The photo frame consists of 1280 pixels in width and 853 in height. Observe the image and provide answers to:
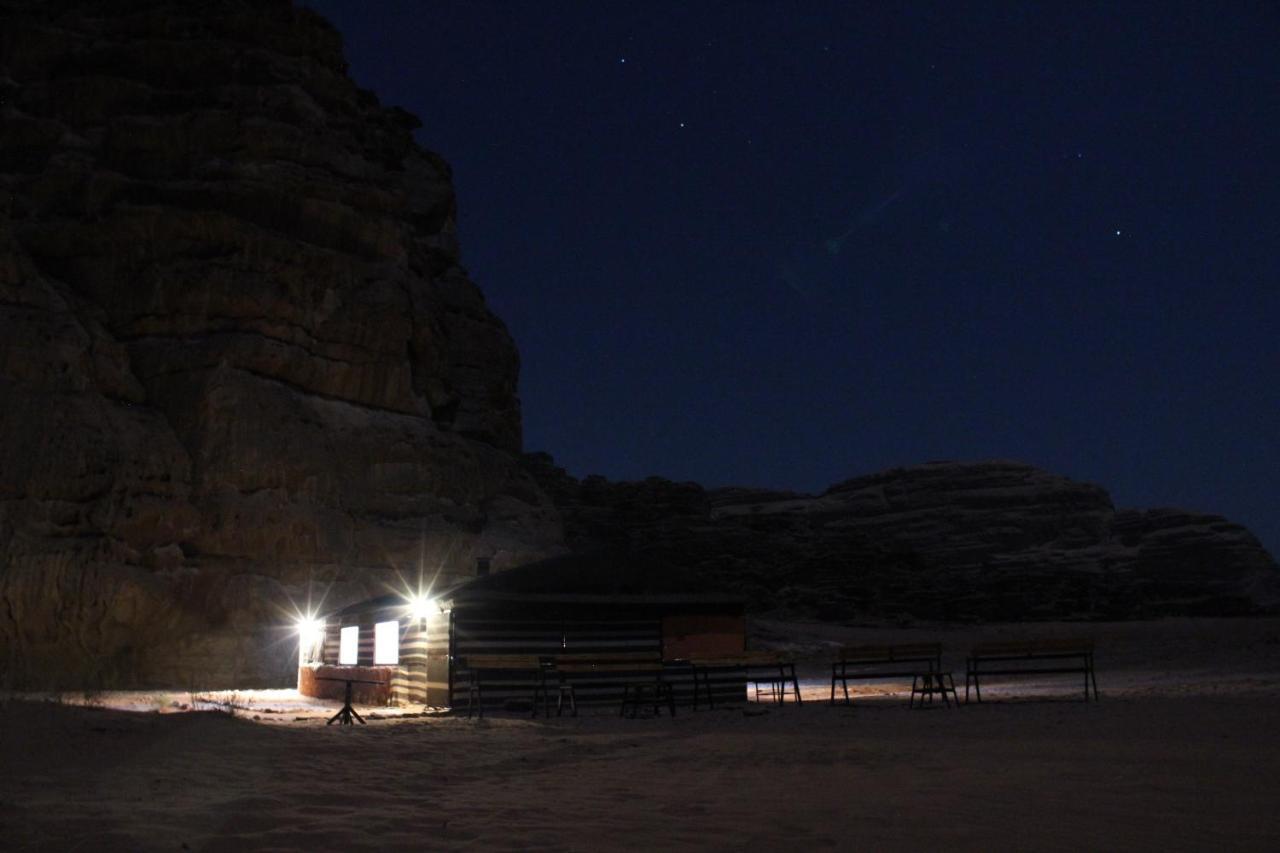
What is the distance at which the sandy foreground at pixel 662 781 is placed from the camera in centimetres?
634

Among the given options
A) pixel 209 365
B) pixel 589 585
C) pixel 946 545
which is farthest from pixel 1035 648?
pixel 946 545

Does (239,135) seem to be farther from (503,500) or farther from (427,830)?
(427,830)

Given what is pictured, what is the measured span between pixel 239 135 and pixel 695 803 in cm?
4446

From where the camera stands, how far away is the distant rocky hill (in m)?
76.8

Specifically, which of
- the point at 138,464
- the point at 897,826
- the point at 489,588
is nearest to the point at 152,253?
the point at 138,464

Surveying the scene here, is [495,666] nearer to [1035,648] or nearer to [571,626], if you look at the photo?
[571,626]

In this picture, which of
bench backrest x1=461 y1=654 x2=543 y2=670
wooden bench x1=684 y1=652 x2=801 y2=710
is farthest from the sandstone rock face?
wooden bench x1=684 y1=652 x2=801 y2=710

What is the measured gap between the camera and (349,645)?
90.8ft

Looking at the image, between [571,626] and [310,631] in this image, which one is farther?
[310,631]

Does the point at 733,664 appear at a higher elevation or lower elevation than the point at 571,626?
lower

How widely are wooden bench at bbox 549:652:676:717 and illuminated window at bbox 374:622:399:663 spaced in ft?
16.9

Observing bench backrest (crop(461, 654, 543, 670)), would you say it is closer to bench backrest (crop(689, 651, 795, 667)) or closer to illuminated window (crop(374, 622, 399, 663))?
bench backrest (crop(689, 651, 795, 667))

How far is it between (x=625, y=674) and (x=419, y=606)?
492 cm

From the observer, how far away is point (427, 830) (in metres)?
6.79
